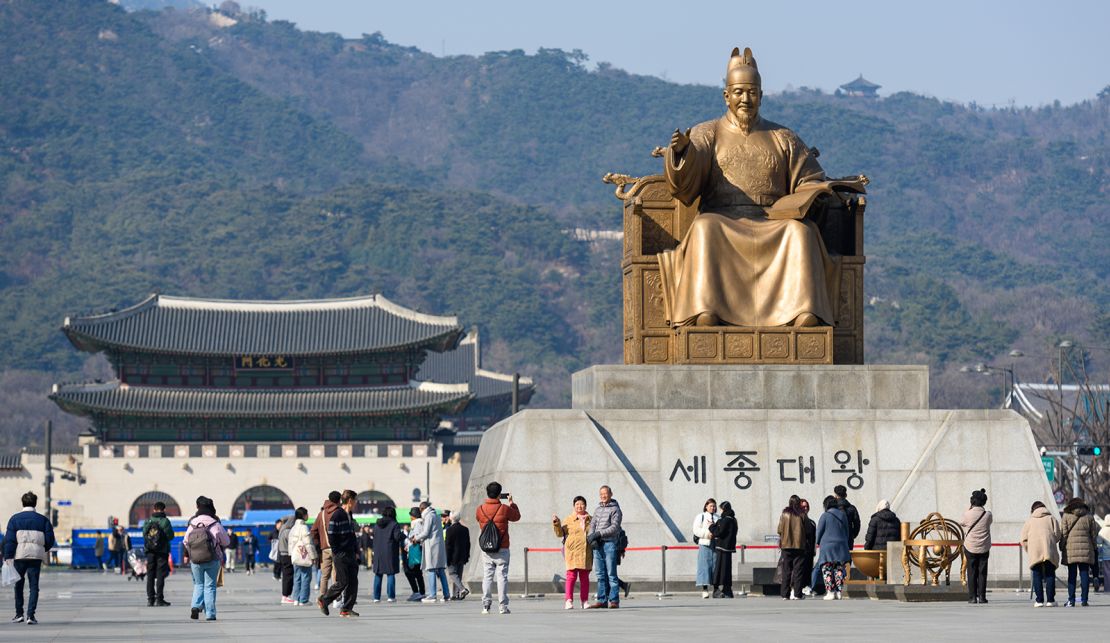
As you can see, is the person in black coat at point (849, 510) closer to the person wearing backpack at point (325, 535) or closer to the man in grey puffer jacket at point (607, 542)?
the man in grey puffer jacket at point (607, 542)

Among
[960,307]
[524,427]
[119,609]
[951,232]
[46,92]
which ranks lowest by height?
[119,609]

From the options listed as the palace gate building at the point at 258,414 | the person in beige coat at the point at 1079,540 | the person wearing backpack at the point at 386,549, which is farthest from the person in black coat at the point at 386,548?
the palace gate building at the point at 258,414

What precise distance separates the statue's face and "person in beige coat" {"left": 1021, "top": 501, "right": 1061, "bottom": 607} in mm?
5517

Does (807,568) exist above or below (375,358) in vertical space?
below

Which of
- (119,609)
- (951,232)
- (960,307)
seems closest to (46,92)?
(951,232)

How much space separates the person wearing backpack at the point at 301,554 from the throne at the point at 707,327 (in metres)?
4.04

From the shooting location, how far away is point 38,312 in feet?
404

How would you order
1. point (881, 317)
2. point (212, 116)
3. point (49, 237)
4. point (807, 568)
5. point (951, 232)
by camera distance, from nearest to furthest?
point (807, 568)
point (881, 317)
point (49, 237)
point (951, 232)
point (212, 116)

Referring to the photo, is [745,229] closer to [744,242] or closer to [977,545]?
[744,242]

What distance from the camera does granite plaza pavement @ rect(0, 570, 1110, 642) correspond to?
14.1 m

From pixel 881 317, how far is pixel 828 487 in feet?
322

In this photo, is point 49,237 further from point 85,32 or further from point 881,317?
point 881,317

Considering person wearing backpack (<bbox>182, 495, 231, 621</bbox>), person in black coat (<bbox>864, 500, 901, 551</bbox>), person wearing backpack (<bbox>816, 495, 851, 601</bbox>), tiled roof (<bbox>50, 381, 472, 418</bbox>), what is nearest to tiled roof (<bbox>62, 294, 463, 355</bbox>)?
tiled roof (<bbox>50, 381, 472, 418</bbox>)

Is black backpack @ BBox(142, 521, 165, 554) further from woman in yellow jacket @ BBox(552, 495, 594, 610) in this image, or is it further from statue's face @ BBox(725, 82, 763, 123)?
statue's face @ BBox(725, 82, 763, 123)
